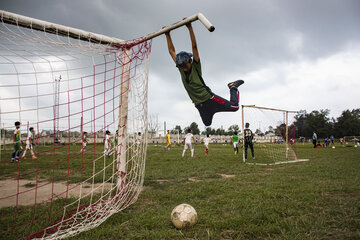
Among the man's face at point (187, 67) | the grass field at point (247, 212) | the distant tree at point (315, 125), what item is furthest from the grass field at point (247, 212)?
the distant tree at point (315, 125)

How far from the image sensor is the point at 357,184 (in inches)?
188

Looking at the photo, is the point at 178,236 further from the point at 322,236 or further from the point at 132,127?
the point at 132,127

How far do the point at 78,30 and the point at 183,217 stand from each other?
3.38 m

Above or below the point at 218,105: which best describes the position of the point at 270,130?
below

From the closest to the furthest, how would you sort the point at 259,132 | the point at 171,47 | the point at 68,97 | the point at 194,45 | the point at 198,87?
the point at 68,97, the point at 194,45, the point at 171,47, the point at 198,87, the point at 259,132

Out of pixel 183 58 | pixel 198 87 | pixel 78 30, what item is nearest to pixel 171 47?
pixel 183 58

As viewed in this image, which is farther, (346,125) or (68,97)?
(346,125)

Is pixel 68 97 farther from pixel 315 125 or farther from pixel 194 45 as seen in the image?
pixel 315 125

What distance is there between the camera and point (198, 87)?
505 centimetres

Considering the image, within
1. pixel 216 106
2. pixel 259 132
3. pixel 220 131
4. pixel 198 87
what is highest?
pixel 198 87

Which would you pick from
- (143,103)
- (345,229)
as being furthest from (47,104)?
(345,229)

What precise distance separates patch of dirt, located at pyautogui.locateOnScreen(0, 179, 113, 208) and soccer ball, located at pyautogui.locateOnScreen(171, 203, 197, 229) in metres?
1.33

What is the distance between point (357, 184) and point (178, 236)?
4459mm

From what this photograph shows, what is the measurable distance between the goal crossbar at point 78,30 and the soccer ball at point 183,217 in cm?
247
